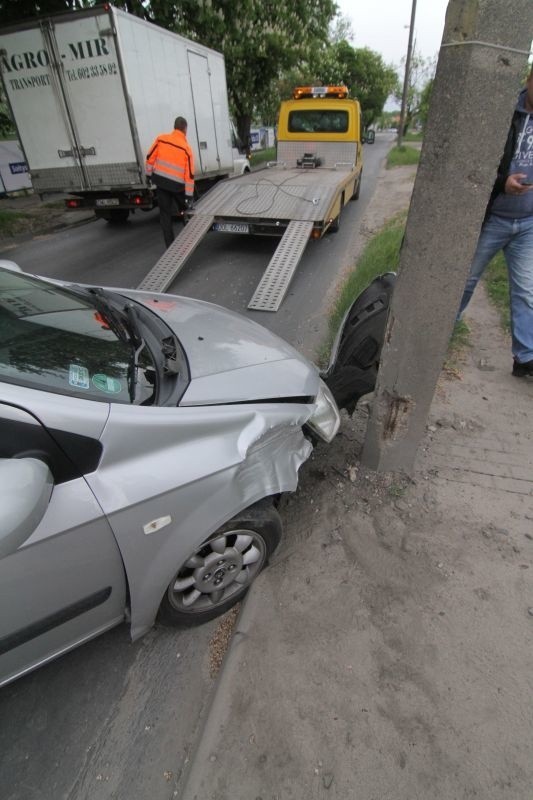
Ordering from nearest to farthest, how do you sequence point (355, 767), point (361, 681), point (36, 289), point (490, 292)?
point (355, 767) → point (361, 681) → point (36, 289) → point (490, 292)

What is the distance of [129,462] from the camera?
1.53m

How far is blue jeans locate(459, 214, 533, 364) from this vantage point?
10.3 feet

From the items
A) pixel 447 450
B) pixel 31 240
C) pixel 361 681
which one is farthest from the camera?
pixel 31 240

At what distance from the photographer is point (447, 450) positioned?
112 inches

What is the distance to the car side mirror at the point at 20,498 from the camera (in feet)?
3.99

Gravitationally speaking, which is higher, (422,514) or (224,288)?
(422,514)

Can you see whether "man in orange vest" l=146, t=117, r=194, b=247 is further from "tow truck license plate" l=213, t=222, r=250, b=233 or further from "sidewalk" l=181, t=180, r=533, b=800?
"sidewalk" l=181, t=180, r=533, b=800

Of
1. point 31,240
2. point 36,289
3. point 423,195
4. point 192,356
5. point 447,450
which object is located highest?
point 423,195

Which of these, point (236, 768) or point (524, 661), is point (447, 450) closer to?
point (524, 661)

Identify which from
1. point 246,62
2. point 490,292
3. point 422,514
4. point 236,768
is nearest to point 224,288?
point 490,292

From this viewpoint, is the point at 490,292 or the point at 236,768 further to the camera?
the point at 490,292

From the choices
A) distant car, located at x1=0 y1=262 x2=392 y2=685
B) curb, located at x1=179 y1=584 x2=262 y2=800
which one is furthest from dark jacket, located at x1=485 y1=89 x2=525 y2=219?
curb, located at x1=179 y1=584 x2=262 y2=800

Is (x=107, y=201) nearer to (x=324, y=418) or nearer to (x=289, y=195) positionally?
(x=289, y=195)

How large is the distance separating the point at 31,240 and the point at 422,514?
959 cm
